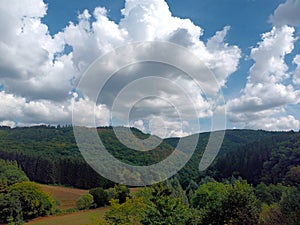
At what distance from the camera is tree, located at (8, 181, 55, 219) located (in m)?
60.2

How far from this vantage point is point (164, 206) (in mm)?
22188

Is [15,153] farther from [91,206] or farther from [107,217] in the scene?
[107,217]

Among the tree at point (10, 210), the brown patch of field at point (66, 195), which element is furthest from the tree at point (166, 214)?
the brown patch of field at point (66, 195)

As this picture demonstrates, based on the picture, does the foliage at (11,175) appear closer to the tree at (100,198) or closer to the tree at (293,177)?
the tree at (100,198)

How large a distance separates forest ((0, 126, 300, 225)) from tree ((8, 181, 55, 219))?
18 cm

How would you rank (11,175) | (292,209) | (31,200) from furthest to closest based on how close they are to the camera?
1. (11,175)
2. (31,200)
3. (292,209)

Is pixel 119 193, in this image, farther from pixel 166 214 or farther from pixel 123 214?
pixel 166 214

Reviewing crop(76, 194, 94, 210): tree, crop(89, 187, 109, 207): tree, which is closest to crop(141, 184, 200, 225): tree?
crop(76, 194, 94, 210): tree

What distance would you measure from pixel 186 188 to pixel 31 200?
160ft

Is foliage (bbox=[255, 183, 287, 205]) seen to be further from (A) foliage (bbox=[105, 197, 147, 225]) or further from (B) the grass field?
(A) foliage (bbox=[105, 197, 147, 225])

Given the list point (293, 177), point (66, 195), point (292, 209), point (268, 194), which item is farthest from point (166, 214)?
point (66, 195)

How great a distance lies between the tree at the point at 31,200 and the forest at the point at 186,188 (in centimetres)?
18

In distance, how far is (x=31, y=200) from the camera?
200ft

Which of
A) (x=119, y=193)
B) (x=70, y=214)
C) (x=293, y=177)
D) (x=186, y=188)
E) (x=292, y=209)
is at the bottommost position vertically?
(x=70, y=214)
